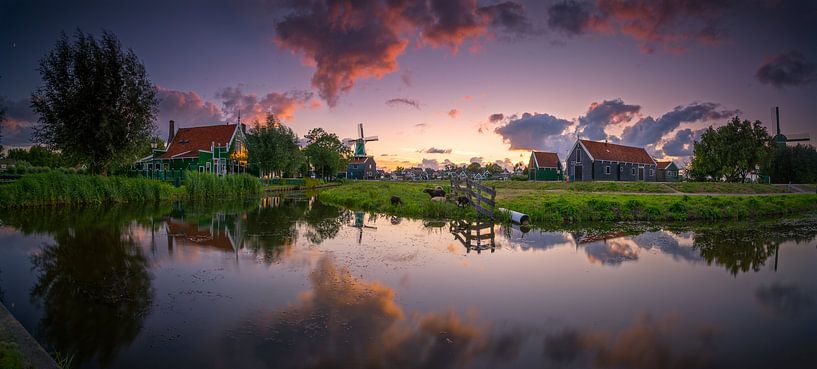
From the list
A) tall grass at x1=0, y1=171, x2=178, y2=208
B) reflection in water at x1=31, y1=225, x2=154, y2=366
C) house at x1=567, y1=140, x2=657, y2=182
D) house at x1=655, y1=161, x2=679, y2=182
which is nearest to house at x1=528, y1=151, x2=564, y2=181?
house at x1=567, y1=140, x2=657, y2=182

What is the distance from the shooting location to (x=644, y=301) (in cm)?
701

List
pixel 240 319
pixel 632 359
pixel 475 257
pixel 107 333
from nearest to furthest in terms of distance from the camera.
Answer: pixel 632 359
pixel 107 333
pixel 240 319
pixel 475 257

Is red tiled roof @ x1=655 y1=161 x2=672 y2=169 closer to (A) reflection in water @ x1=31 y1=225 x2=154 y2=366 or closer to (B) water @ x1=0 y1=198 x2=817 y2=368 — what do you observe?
(B) water @ x1=0 y1=198 x2=817 y2=368

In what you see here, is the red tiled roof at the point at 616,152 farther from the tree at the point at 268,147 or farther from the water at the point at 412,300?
the water at the point at 412,300

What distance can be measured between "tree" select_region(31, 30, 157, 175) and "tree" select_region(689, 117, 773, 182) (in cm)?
6444

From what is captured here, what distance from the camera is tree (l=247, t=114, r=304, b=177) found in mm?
49906

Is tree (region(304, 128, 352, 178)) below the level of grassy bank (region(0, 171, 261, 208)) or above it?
above

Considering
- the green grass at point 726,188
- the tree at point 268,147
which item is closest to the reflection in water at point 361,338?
the green grass at point 726,188

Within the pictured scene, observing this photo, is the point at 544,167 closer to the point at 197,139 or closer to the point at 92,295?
the point at 197,139

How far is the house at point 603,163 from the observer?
5247 cm

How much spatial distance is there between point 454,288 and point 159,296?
5.43 metres

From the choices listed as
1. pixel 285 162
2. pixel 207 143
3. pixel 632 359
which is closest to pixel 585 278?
pixel 632 359

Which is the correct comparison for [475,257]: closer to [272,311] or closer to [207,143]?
[272,311]

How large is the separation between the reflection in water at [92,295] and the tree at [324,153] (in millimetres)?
60590
